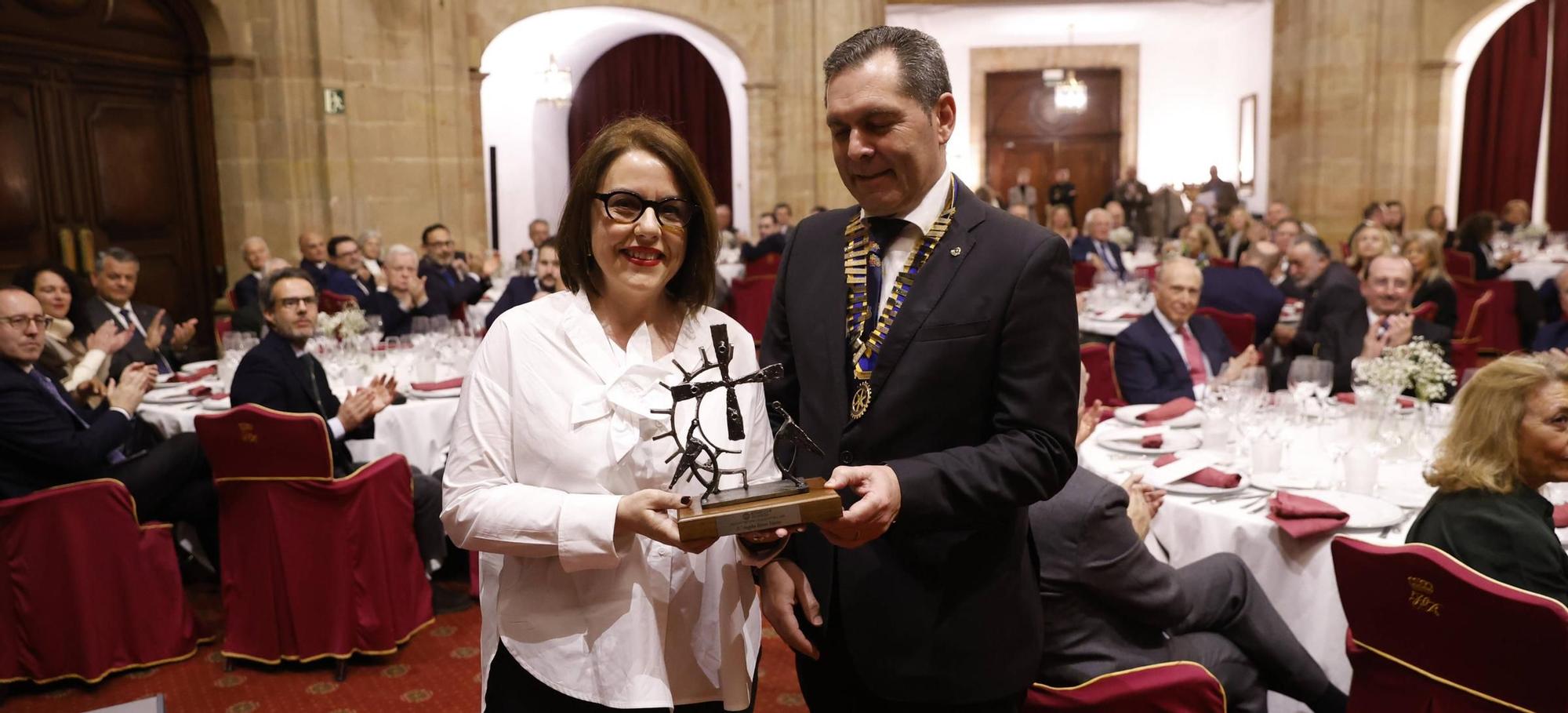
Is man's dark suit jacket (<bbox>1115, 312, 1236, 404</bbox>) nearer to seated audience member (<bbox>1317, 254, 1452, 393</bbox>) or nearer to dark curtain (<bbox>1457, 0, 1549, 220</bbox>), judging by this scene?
seated audience member (<bbox>1317, 254, 1452, 393</bbox>)

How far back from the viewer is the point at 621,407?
1.54 meters

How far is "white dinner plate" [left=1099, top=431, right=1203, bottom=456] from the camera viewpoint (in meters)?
3.58

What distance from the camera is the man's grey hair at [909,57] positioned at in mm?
1526

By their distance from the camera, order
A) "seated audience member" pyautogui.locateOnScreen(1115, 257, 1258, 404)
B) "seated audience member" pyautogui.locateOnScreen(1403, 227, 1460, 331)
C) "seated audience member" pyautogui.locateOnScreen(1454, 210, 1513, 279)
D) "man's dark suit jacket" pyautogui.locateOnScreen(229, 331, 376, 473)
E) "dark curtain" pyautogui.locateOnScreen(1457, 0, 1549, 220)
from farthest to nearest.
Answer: "dark curtain" pyautogui.locateOnScreen(1457, 0, 1549, 220)
"seated audience member" pyautogui.locateOnScreen(1454, 210, 1513, 279)
"seated audience member" pyautogui.locateOnScreen(1403, 227, 1460, 331)
"seated audience member" pyautogui.locateOnScreen(1115, 257, 1258, 404)
"man's dark suit jacket" pyautogui.locateOnScreen(229, 331, 376, 473)

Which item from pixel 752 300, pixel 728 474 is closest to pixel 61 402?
pixel 728 474

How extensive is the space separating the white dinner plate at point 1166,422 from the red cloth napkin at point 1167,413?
1 centimetres

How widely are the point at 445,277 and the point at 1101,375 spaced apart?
517cm

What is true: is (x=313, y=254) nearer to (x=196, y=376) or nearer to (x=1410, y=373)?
(x=196, y=376)

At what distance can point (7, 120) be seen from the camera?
7.78 meters

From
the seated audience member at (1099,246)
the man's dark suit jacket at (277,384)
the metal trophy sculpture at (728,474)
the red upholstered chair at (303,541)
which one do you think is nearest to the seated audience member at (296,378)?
the man's dark suit jacket at (277,384)

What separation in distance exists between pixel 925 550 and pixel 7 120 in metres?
8.53

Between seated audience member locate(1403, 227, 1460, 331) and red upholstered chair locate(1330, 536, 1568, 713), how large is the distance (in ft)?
15.0

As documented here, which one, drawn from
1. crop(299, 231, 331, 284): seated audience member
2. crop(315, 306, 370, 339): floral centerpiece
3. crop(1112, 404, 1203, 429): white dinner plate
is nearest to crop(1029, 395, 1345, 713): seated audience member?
crop(1112, 404, 1203, 429): white dinner plate

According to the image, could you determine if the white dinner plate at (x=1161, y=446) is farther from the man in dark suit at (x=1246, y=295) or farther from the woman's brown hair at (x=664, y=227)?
the man in dark suit at (x=1246, y=295)
